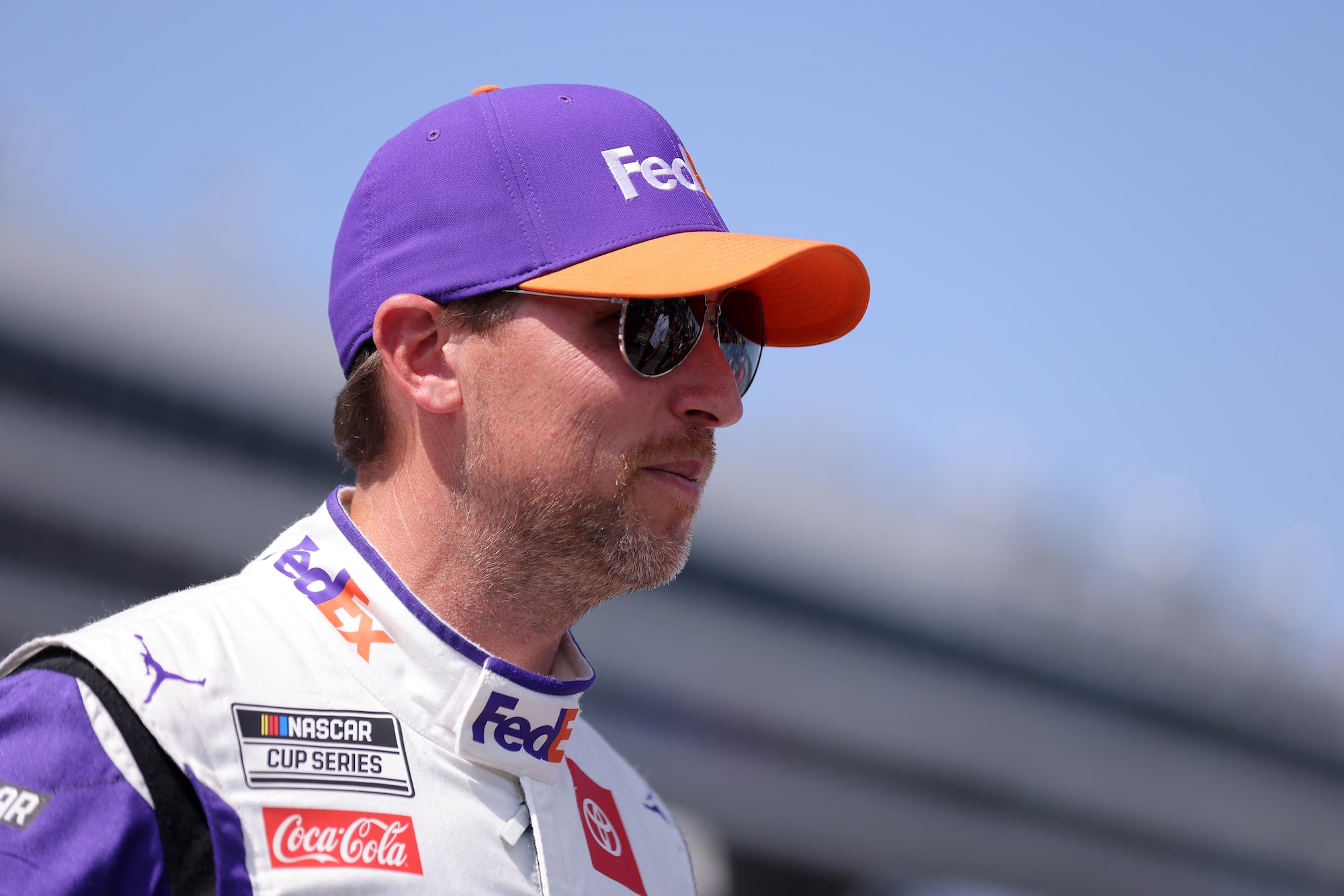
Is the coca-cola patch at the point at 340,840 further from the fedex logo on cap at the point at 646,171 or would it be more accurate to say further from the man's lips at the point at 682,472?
the fedex logo on cap at the point at 646,171

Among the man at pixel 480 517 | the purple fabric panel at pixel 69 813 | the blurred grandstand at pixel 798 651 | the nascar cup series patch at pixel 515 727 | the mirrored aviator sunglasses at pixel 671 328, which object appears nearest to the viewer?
the purple fabric panel at pixel 69 813

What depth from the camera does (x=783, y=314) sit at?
235 cm

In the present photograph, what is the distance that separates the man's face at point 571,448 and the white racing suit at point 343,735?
0.19 meters

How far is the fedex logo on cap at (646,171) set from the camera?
1.97 m

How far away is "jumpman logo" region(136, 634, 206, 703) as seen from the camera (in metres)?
1.52

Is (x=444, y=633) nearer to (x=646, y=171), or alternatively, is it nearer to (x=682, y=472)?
(x=682, y=472)

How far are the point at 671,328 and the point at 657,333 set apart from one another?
0.11ft

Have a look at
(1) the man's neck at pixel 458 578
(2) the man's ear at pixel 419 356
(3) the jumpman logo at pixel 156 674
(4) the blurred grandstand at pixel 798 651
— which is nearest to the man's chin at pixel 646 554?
(1) the man's neck at pixel 458 578

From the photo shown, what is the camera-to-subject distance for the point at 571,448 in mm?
1893

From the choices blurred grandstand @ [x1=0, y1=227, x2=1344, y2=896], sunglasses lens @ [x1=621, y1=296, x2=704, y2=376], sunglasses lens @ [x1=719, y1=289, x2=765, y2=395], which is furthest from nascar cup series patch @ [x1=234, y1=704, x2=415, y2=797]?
blurred grandstand @ [x1=0, y1=227, x2=1344, y2=896]

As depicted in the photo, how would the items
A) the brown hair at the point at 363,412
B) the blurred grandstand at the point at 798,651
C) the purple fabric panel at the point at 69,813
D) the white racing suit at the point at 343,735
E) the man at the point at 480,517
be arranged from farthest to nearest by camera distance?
the blurred grandstand at the point at 798,651, the brown hair at the point at 363,412, the man at the point at 480,517, the white racing suit at the point at 343,735, the purple fabric panel at the point at 69,813

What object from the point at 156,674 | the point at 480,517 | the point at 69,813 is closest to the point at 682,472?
the point at 480,517

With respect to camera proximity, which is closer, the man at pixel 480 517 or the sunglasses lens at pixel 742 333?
the man at pixel 480 517

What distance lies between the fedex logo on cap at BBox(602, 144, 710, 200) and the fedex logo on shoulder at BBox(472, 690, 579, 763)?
2.61 ft
